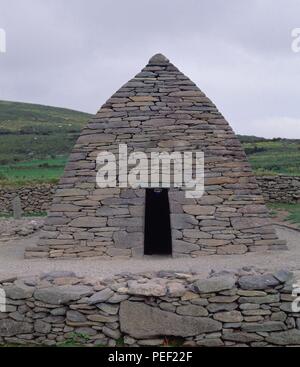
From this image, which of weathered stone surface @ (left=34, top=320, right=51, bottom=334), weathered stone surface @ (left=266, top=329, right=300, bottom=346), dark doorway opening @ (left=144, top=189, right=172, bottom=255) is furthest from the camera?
dark doorway opening @ (left=144, top=189, right=172, bottom=255)

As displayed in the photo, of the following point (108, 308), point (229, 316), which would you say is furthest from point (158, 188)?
point (229, 316)

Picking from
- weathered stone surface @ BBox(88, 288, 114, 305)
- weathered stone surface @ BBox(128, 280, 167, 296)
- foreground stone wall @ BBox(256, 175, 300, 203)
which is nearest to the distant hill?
foreground stone wall @ BBox(256, 175, 300, 203)

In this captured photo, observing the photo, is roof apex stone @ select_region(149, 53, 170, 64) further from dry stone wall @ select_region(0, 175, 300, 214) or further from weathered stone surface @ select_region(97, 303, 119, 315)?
dry stone wall @ select_region(0, 175, 300, 214)

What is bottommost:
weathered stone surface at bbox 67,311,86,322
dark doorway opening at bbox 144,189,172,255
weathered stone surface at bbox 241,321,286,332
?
weathered stone surface at bbox 241,321,286,332

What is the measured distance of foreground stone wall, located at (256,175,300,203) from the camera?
21.2 metres

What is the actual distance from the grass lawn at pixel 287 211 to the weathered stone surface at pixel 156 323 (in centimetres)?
870

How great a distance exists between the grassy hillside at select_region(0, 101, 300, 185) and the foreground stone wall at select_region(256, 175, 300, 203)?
162 cm

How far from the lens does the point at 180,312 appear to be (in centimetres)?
733

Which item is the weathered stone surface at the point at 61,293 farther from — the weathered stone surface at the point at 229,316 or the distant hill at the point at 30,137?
the distant hill at the point at 30,137

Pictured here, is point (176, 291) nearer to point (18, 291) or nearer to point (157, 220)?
point (18, 291)

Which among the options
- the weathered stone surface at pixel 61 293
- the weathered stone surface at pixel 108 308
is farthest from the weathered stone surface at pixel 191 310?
the weathered stone surface at pixel 61 293

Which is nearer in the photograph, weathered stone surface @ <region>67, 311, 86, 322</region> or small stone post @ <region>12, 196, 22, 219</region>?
weathered stone surface @ <region>67, 311, 86, 322</region>

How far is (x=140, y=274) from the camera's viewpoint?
796 cm

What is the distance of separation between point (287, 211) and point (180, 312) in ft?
41.2
